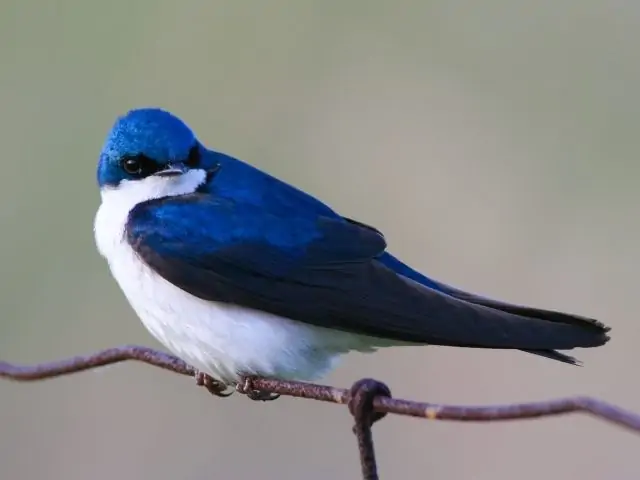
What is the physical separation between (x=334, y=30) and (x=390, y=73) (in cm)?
21

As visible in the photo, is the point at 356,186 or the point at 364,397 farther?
the point at 356,186

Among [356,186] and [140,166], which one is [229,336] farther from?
[356,186]

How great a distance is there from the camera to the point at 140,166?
1.81 m

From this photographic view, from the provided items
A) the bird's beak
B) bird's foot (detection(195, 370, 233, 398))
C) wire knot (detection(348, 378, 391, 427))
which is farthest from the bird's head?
wire knot (detection(348, 378, 391, 427))

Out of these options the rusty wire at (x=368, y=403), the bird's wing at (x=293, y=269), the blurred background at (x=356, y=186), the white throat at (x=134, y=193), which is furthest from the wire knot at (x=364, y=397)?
the blurred background at (x=356, y=186)

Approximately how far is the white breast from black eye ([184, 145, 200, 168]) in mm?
161

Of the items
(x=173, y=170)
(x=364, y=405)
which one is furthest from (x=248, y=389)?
(x=364, y=405)

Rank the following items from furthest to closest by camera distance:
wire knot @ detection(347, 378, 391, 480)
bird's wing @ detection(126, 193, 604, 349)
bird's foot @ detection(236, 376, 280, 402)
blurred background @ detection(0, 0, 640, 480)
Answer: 1. blurred background @ detection(0, 0, 640, 480)
2. bird's foot @ detection(236, 376, 280, 402)
3. bird's wing @ detection(126, 193, 604, 349)
4. wire knot @ detection(347, 378, 391, 480)

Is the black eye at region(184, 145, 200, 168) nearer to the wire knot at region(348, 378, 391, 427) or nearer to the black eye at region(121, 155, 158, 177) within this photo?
the black eye at region(121, 155, 158, 177)

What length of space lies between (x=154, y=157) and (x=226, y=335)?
1.07ft

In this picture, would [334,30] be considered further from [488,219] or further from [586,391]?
[586,391]

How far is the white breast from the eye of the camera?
162cm

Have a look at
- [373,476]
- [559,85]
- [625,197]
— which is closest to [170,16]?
[559,85]

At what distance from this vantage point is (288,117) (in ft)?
10.8
